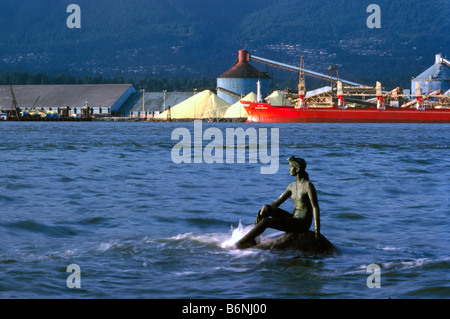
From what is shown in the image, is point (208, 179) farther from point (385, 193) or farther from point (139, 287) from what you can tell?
point (139, 287)

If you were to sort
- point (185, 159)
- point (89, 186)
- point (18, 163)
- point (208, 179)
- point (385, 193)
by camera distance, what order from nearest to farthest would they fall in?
point (385, 193) → point (89, 186) → point (208, 179) → point (18, 163) → point (185, 159)

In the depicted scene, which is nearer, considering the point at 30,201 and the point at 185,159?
the point at 30,201

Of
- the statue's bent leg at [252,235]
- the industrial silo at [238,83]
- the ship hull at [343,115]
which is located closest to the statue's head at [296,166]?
the statue's bent leg at [252,235]

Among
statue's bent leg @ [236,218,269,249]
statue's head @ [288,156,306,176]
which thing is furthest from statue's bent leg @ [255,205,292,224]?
statue's head @ [288,156,306,176]

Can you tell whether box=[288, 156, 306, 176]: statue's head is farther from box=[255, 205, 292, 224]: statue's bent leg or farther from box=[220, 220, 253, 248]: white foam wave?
box=[220, 220, 253, 248]: white foam wave

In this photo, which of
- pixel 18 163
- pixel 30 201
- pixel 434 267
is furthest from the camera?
pixel 18 163

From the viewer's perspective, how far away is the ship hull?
111750mm

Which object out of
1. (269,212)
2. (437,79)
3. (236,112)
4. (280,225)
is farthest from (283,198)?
(437,79)

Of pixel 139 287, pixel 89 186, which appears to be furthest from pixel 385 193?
pixel 139 287

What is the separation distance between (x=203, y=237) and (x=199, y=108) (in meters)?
121

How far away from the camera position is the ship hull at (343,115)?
112 meters

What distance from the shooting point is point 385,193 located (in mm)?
18344

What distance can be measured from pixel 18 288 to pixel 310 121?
109701 mm

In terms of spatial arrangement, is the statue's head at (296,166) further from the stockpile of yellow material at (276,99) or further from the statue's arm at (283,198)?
the stockpile of yellow material at (276,99)
